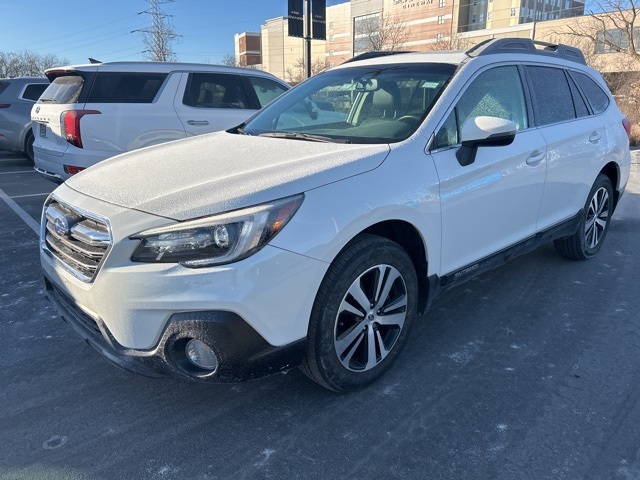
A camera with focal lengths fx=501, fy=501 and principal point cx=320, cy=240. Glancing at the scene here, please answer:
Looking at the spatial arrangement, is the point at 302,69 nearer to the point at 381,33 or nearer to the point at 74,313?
Answer: the point at 381,33

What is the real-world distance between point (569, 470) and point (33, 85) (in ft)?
39.0

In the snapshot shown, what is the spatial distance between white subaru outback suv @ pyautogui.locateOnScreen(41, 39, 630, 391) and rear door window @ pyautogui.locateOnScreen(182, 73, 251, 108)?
3120 millimetres

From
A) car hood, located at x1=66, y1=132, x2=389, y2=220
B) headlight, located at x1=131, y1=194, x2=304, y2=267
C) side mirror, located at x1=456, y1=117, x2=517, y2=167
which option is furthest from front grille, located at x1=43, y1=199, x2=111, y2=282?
side mirror, located at x1=456, y1=117, x2=517, y2=167

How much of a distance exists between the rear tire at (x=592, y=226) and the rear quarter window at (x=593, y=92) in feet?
2.07

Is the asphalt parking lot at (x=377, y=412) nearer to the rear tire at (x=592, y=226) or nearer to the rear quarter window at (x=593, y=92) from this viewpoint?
the rear tire at (x=592, y=226)

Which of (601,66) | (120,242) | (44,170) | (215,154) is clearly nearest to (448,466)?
(120,242)

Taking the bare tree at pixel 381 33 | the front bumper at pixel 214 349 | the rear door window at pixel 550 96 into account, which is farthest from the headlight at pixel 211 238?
the bare tree at pixel 381 33

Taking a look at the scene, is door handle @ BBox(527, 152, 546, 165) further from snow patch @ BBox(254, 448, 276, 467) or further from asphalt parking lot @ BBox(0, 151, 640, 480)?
snow patch @ BBox(254, 448, 276, 467)

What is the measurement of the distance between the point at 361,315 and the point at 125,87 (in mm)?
5092

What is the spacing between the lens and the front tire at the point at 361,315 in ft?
7.68

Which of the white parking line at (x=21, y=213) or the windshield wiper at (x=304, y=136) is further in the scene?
the white parking line at (x=21, y=213)

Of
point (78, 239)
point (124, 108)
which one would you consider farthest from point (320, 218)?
point (124, 108)

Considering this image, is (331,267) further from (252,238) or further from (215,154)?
(215,154)

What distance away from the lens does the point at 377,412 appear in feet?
8.31
